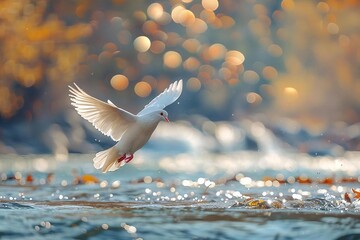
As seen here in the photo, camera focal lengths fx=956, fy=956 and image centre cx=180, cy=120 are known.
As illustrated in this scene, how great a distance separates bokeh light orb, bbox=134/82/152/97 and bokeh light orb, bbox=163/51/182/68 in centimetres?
79

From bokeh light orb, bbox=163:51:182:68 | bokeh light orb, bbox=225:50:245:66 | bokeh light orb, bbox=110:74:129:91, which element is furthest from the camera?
bokeh light orb, bbox=225:50:245:66

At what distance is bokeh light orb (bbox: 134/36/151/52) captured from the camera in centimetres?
2439

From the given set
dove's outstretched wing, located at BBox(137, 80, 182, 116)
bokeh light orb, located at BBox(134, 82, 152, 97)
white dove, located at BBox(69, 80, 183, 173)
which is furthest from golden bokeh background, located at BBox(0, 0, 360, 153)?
white dove, located at BBox(69, 80, 183, 173)

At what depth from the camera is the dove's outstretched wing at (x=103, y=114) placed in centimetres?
856

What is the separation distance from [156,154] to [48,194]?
1085cm

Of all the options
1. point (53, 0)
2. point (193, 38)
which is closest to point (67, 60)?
point (53, 0)

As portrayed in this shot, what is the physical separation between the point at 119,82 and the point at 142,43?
4.96 feet

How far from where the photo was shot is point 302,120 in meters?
23.4

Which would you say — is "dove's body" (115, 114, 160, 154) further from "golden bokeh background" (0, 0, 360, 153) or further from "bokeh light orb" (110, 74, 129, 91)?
"bokeh light orb" (110, 74, 129, 91)

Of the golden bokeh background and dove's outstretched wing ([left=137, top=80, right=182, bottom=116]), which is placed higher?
the golden bokeh background

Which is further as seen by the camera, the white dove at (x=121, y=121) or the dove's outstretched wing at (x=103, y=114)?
the white dove at (x=121, y=121)

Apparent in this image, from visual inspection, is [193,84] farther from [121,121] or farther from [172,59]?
[121,121]

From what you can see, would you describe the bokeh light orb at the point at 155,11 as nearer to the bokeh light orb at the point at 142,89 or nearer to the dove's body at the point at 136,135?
the bokeh light orb at the point at 142,89

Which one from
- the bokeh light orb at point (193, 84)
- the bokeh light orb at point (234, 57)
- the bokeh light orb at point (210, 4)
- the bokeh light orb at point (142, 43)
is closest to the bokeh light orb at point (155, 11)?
the bokeh light orb at point (142, 43)
